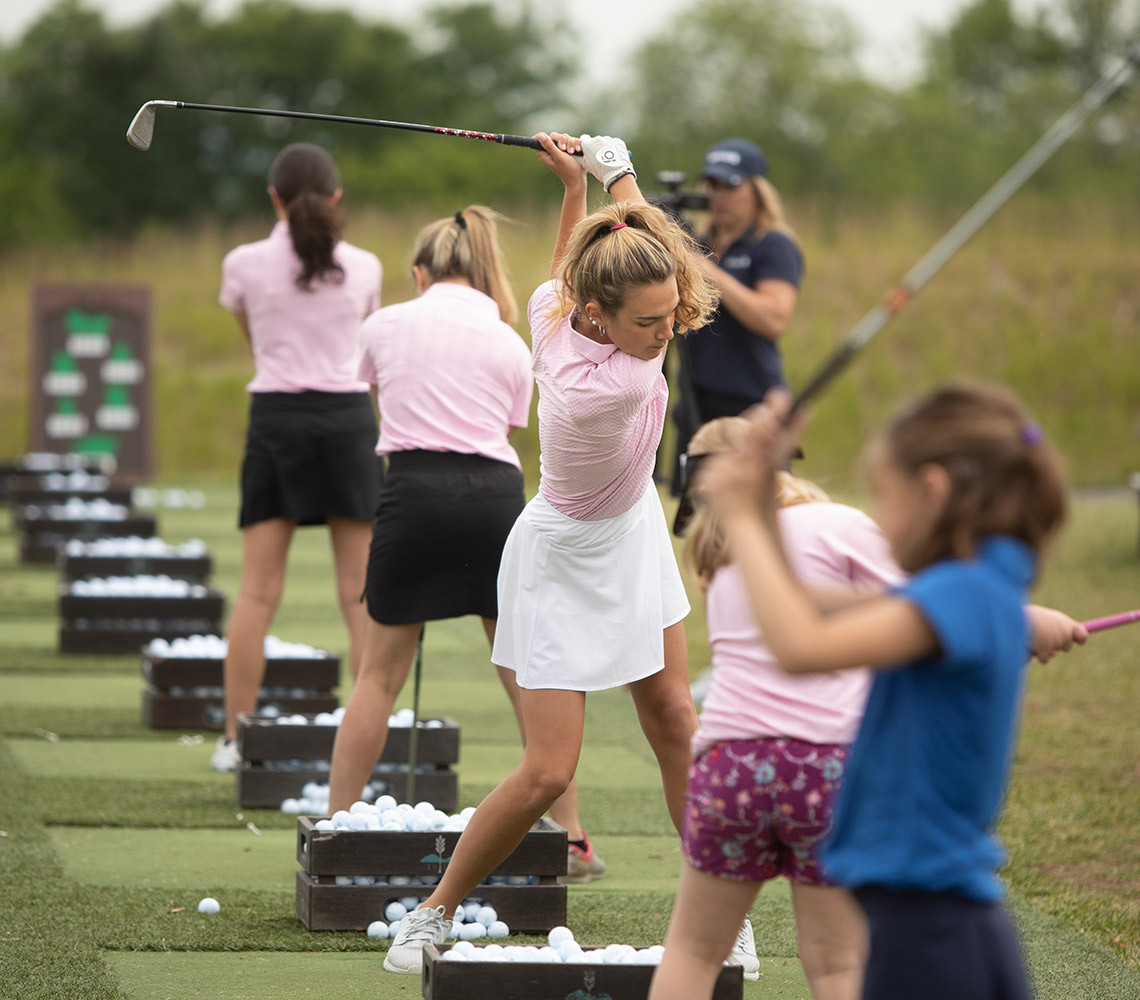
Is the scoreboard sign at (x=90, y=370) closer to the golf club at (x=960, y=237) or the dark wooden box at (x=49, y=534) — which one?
the dark wooden box at (x=49, y=534)

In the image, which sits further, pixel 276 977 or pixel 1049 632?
pixel 276 977

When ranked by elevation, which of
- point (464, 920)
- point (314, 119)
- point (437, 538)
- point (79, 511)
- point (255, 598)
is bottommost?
point (464, 920)

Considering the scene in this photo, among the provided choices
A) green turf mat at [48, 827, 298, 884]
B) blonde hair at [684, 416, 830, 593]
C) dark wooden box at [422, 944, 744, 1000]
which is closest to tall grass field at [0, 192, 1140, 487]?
green turf mat at [48, 827, 298, 884]

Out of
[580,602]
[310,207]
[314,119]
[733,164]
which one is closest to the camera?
[580,602]

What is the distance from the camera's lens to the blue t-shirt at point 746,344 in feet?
18.5

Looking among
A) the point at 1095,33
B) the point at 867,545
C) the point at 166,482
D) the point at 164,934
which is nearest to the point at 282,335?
the point at 164,934

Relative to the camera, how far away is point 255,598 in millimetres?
5555

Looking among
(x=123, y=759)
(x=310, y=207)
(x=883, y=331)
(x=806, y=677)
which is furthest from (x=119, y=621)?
(x=883, y=331)

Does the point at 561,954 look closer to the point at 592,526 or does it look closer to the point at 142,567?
the point at 592,526

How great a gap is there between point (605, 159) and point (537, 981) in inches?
71.4

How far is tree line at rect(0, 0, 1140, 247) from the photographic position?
1485 inches

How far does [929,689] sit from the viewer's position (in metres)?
2.05

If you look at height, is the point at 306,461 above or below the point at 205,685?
above

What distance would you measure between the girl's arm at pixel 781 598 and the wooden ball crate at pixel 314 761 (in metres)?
3.16
